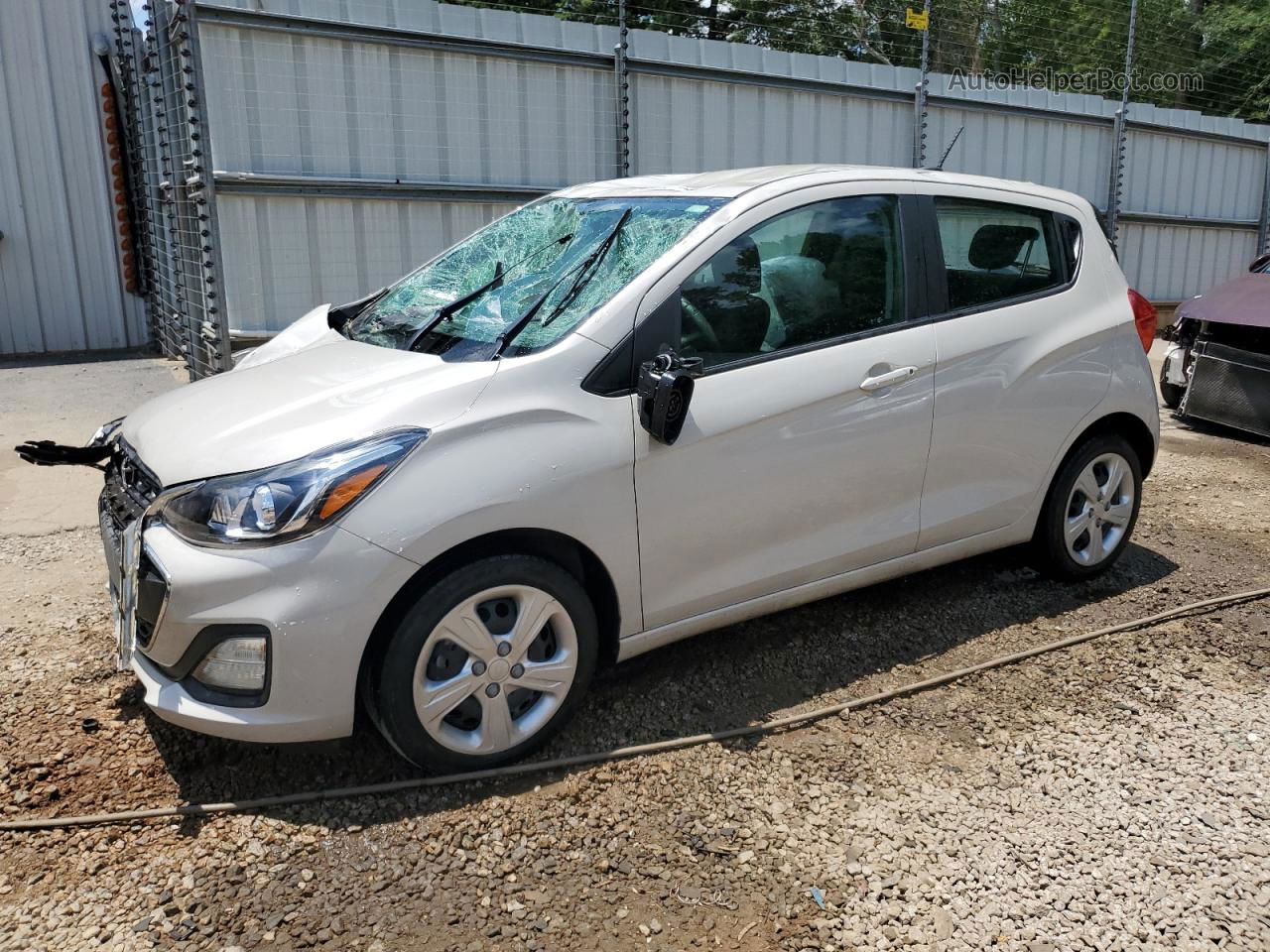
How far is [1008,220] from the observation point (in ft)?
14.0

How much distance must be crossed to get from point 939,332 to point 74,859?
3252mm

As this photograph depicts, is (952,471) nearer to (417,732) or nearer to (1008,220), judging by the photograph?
(1008,220)

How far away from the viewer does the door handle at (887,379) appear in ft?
11.9

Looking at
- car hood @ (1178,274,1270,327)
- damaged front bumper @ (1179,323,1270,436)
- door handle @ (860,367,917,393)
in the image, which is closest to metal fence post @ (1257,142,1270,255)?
car hood @ (1178,274,1270,327)

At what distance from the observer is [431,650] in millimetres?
2896

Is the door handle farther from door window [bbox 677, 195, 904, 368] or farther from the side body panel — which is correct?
the side body panel

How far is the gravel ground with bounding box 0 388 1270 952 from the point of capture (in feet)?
8.34

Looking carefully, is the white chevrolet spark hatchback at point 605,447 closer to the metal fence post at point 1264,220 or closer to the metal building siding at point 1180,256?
the metal building siding at point 1180,256

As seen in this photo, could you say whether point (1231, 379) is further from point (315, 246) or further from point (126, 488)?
point (126, 488)

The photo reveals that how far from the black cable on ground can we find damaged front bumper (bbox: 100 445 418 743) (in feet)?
0.86

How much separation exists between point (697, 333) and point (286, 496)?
1375 mm

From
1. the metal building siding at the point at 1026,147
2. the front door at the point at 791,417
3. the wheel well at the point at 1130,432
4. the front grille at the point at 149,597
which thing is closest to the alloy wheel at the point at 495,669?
the front door at the point at 791,417

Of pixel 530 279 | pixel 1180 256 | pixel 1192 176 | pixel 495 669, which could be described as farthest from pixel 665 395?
pixel 1192 176

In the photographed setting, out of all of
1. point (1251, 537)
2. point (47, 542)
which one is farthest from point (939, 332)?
point (47, 542)
